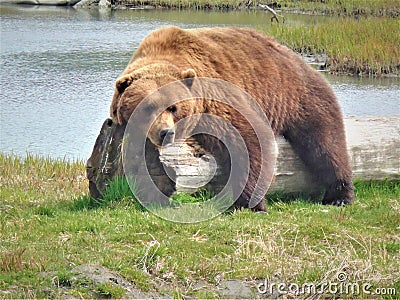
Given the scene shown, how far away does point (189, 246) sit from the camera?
16.6 ft

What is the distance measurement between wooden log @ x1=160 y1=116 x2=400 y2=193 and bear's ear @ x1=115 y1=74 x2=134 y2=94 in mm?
655

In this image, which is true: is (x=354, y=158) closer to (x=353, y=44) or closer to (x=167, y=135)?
(x=167, y=135)

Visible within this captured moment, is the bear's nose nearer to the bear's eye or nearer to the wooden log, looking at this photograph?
the bear's eye

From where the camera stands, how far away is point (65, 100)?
1595cm

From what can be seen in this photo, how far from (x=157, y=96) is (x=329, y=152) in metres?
1.87

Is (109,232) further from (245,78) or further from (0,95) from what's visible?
(0,95)

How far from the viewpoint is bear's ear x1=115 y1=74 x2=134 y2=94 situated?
6.09 metres

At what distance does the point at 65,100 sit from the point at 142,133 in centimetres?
1017

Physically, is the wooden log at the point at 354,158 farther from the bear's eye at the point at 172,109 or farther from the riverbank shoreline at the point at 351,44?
the riverbank shoreline at the point at 351,44

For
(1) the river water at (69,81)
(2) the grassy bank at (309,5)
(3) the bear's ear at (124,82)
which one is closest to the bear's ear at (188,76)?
(3) the bear's ear at (124,82)

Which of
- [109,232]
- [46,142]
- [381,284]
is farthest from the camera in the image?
[46,142]

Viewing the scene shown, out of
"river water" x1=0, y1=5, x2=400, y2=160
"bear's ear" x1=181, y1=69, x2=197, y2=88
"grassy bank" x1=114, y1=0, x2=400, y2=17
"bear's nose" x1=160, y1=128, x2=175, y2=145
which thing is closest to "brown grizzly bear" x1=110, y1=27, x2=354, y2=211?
"bear's ear" x1=181, y1=69, x2=197, y2=88

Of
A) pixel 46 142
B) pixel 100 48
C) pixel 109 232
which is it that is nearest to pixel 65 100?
pixel 46 142

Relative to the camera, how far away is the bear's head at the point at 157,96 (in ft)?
19.6
